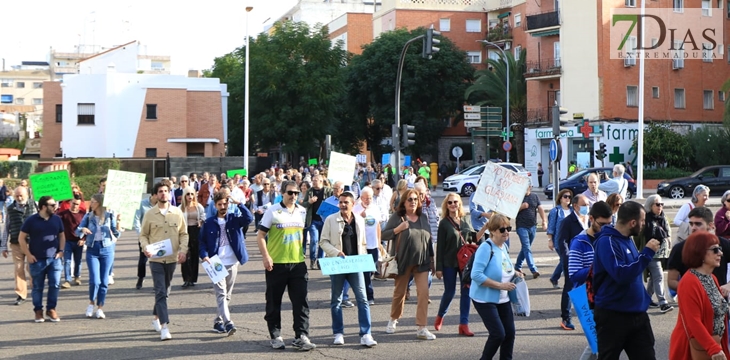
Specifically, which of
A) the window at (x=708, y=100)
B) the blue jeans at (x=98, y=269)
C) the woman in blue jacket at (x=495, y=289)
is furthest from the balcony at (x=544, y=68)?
the woman in blue jacket at (x=495, y=289)

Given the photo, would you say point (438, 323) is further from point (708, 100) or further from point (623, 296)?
point (708, 100)

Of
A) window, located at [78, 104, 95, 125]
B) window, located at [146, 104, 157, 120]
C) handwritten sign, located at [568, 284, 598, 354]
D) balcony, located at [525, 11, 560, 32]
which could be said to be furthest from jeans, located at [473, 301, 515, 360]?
window, located at [78, 104, 95, 125]

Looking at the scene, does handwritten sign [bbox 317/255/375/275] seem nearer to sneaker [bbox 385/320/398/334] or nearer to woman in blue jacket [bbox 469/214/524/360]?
sneaker [bbox 385/320/398/334]

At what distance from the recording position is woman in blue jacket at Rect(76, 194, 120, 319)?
11.9 metres

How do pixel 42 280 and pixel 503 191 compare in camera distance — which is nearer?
pixel 42 280

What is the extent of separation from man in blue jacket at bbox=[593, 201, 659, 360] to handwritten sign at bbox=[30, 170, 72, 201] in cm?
970

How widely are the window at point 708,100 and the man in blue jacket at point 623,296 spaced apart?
51.1 m

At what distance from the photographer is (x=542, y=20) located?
54.8 m

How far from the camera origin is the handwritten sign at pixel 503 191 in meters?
12.8

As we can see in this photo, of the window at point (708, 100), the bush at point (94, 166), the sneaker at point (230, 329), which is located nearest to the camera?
the sneaker at point (230, 329)

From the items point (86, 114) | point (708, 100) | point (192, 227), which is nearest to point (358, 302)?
point (192, 227)

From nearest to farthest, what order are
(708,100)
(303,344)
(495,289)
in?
(495,289) < (303,344) < (708,100)

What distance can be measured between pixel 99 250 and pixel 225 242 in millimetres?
2347

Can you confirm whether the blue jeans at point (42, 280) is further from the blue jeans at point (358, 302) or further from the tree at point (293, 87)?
the tree at point (293, 87)
